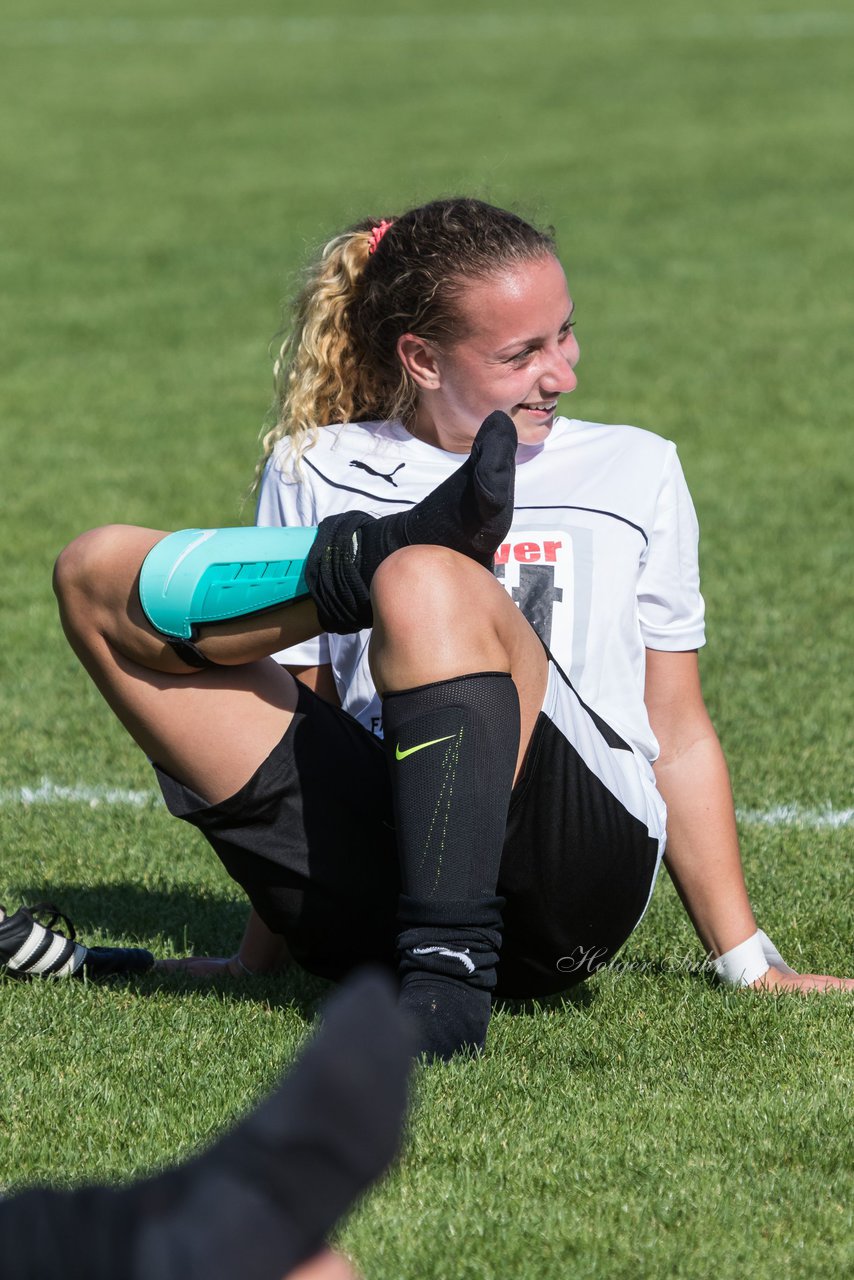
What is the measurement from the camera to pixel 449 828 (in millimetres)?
2479

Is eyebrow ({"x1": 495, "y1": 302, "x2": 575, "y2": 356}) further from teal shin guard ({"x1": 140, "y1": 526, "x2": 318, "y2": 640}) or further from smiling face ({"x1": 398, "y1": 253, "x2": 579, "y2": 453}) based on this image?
teal shin guard ({"x1": 140, "y1": 526, "x2": 318, "y2": 640})

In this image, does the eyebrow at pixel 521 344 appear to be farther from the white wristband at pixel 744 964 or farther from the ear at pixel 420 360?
the white wristband at pixel 744 964

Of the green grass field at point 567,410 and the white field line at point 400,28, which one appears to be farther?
the white field line at point 400,28

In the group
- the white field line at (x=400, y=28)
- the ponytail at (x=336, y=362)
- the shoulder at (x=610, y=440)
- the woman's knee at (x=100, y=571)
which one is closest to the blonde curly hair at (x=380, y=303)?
the ponytail at (x=336, y=362)

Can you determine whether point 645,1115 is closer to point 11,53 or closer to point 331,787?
point 331,787

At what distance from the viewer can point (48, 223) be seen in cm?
1309

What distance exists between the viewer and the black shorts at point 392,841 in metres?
2.63

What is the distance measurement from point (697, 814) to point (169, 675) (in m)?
0.95

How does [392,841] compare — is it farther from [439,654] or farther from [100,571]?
[100,571]

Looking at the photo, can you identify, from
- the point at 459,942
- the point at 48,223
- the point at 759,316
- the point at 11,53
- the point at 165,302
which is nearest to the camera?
the point at 459,942

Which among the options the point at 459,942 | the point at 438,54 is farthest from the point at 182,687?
the point at 438,54

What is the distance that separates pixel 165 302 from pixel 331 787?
8413 mm

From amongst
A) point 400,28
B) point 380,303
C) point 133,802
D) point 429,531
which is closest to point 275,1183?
point 429,531

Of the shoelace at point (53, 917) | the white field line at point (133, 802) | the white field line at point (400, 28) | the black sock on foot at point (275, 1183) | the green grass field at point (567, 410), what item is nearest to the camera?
the black sock on foot at point (275, 1183)
